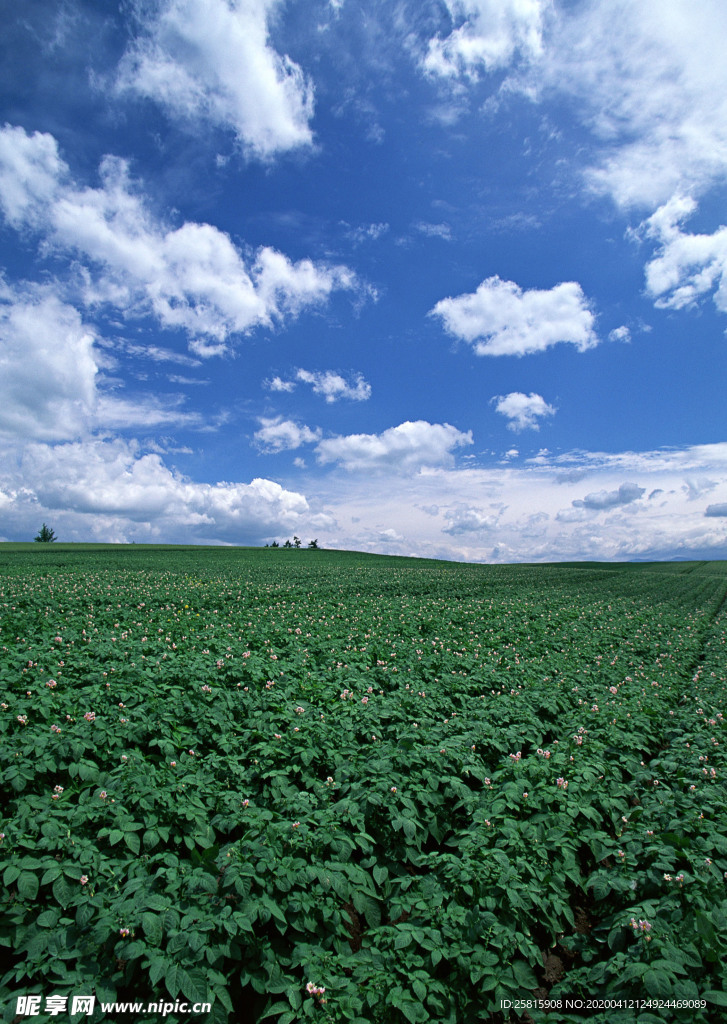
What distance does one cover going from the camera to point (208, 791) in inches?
184

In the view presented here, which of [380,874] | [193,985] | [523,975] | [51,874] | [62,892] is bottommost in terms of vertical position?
[523,975]

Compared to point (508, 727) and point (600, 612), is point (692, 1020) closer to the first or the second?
point (508, 727)

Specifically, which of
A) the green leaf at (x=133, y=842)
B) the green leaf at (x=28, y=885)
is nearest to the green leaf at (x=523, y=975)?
the green leaf at (x=133, y=842)

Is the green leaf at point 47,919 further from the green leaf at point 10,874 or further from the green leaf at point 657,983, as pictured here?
the green leaf at point 657,983

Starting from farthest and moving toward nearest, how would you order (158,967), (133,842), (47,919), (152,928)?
(133,842) → (47,919) → (152,928) → (158,967)

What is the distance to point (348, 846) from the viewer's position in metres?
4.00

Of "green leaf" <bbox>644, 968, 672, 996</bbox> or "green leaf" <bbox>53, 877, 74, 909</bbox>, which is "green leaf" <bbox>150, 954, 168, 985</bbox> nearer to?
"green leaf" <bbox>53, 877, 74, 909</bbox>

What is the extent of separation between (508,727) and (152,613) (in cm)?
1160

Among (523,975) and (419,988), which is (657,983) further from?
(419,988)

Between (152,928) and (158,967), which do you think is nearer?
(158,967)

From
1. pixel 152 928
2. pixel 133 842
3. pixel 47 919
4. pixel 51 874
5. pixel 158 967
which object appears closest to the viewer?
pixel 158 967

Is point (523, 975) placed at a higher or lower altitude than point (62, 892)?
lower

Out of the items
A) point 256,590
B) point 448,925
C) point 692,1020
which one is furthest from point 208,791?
point 256,590

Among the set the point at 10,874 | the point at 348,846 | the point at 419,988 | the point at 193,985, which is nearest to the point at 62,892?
the point at 10,874
